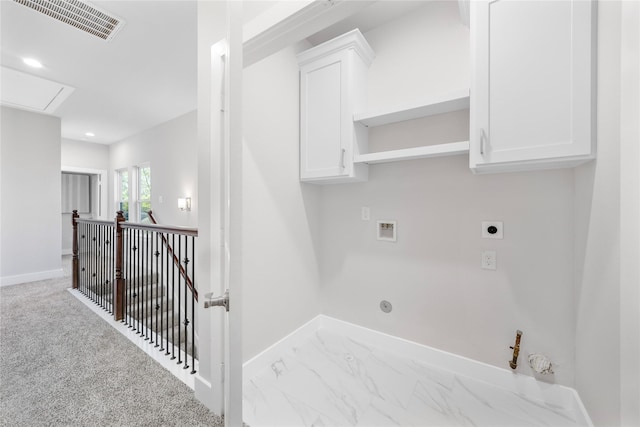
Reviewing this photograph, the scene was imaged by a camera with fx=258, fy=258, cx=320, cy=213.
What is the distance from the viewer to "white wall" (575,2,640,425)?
917 millimetres

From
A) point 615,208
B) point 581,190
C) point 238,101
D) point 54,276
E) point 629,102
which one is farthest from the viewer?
point 54,276

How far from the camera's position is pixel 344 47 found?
2010 millimetres

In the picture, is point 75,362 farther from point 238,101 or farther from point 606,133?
point 606,133

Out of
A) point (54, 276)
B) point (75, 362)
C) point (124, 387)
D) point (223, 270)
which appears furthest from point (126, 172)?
point (223, 270)

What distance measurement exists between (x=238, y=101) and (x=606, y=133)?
153cm

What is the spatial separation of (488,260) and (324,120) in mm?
1579

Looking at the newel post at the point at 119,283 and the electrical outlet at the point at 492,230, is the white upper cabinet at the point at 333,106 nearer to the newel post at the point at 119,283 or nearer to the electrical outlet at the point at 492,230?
the electrical outlet at the point at 492,230

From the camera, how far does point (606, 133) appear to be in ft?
3.67

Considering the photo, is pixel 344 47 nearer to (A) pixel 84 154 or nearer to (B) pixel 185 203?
(B) pixel 185 203

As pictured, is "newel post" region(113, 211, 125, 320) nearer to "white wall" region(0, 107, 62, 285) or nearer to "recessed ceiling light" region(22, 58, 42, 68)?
"recessed ceiling light" region(22, 58, 42, 68)

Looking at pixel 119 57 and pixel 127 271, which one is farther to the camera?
pixel 119 57

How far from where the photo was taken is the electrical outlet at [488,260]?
174 centimetres

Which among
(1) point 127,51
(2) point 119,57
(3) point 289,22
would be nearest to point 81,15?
(1) point 127,51

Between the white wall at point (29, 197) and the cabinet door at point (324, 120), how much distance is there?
174 inches
